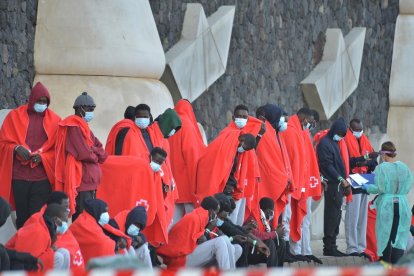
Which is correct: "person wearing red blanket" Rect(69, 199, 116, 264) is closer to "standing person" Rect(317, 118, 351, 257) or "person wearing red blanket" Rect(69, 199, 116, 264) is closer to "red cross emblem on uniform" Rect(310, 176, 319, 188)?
"red cross emblem on uniform" Rect(310, 176, 319, 188)

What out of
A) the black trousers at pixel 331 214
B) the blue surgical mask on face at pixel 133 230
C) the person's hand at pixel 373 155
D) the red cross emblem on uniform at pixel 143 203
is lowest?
the black trousers at pixel 331 214

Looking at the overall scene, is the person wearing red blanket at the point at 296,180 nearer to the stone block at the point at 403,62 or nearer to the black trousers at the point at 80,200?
the black trousers at the point at 80,200

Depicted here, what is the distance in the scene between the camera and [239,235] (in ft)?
45.8

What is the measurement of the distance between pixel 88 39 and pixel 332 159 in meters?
3.08

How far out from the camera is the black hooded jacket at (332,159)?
55.1 ft

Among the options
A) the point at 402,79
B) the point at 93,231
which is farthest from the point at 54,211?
the point at 402,79

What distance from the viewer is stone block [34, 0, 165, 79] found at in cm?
1512

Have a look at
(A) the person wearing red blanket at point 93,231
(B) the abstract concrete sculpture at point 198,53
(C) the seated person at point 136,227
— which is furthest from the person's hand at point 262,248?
(B) the abstract concrete sculpture at point 198,53

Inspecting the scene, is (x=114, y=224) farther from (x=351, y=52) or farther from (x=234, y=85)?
(x=351, y=52)

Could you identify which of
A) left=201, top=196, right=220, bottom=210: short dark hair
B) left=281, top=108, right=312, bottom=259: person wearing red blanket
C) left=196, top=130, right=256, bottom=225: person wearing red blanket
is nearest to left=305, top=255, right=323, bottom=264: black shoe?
left=281, top=108, right=312, bottom=259: person wearing red blanket

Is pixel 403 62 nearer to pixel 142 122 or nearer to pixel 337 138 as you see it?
pixel 337 138

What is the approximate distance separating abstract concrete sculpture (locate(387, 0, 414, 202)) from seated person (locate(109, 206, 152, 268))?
37.7 feet

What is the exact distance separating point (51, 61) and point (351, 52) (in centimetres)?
824

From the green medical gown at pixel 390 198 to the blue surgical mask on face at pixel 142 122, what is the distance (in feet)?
8.73
